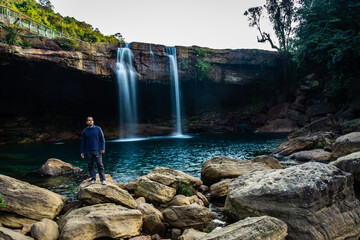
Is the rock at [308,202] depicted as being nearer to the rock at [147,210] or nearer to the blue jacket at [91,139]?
the rock at [147,210]

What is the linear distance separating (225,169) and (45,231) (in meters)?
6.04

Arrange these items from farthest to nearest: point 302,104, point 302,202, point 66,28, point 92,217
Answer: point 66,28
point 302,104
point 92,217
point 302,202

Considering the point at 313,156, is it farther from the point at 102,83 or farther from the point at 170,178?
the point at 102,83

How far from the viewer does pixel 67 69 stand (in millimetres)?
27531

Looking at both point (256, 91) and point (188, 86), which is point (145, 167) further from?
point (256, 91)

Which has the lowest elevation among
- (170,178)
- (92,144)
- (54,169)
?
(54,169)

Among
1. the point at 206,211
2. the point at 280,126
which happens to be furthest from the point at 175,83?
the point at 206,211

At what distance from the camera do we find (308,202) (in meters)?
4.64

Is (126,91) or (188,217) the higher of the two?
(126,91)

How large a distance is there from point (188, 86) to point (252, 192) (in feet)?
114

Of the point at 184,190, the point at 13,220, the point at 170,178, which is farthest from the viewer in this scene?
the point at 170,178

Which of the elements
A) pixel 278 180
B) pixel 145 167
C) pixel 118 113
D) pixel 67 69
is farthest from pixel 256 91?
pixel 278 180

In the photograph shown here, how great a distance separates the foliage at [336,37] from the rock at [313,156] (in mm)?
12178

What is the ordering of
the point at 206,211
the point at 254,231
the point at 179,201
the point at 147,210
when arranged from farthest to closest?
the point at 179,201, the point at 147,210, the point at 206,211, the point at 254,231
